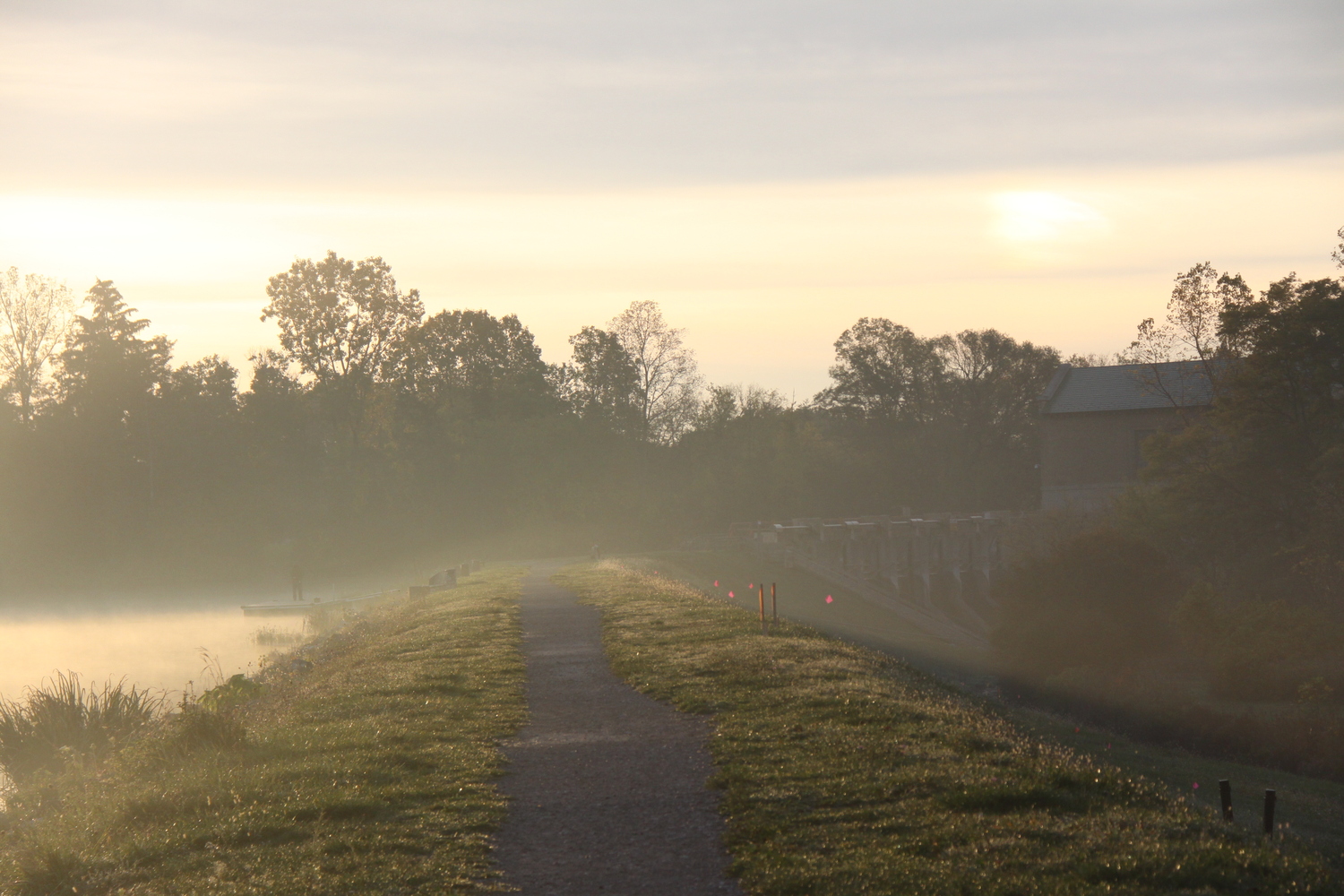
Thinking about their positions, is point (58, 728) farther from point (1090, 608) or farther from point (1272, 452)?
point (1272, 452)

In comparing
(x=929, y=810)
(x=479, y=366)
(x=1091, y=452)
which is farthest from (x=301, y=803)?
(x=479, y=366)

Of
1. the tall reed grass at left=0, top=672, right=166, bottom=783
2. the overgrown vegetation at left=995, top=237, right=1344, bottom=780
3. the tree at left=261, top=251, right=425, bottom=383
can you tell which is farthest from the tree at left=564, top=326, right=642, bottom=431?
the tall reed grass at left=0, top=672, right=166, bottom=783

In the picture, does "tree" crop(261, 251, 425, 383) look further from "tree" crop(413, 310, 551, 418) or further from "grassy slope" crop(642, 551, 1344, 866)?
"grassy slope" crop(642, 551, 1344, 866)

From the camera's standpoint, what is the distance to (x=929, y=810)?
29.8 ft

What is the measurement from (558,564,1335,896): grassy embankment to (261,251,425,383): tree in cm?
6699

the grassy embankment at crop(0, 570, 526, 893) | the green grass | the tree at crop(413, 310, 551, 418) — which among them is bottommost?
the green grass

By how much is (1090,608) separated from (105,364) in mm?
65514

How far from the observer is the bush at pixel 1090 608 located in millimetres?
39719

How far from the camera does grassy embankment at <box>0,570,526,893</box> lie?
8703mm

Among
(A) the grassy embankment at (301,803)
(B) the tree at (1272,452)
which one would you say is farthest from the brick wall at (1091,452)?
(A) the grassy embankment at (301,803)

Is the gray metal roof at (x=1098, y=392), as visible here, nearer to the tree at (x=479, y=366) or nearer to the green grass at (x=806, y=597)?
the green grass at (x=806, y=597)

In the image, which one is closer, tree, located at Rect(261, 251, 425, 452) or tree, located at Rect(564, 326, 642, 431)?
tree, located at Rect(261, 251, 425, 452)

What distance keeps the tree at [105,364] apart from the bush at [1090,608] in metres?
61.4

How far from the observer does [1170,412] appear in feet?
222
